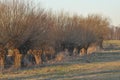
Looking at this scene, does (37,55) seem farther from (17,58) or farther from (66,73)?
(66,73)

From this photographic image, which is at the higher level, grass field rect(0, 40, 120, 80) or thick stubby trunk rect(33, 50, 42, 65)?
thick stubby trunk rect(33, 50, 42, 65)

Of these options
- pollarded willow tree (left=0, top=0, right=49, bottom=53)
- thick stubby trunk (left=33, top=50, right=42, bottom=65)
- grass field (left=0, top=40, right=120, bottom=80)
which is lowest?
grass field (left=0, top=40, right=120, bottom=80)

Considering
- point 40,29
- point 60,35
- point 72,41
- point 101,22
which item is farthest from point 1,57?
point 101,22

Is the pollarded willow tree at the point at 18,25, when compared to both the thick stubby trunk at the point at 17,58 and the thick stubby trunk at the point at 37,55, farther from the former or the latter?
the thick stubby trunk at the point at 37,55

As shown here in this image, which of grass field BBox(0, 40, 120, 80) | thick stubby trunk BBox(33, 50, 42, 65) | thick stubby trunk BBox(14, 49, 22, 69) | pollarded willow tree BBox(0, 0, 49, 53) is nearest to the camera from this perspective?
grass field BBox(0, 40, 120, 80)

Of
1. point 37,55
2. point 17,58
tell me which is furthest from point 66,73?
point 37,55

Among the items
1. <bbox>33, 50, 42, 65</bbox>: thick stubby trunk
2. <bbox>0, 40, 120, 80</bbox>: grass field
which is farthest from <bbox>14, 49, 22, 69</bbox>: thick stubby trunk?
<bbox>33, 50, 42, 65</bbox>: thick stubby trunk

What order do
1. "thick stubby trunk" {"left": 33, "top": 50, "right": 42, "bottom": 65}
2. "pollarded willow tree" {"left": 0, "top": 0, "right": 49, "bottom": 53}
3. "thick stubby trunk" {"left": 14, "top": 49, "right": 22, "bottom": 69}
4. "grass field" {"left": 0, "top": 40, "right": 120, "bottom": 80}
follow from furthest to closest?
"thick stubby trunk" {"left": 33, "top": 50, "right": 42, "bottom": 65}, "thick stubby trunk" {"left": 14, "top": 49, "right": 22, "bottom": 69}, "pollarded willow tree" {"left": 0, "top": 0, "right": 49, "bottom": 53}, "grass field" {"left": 0, "top": 40, "right": 120, "bottom": 80}

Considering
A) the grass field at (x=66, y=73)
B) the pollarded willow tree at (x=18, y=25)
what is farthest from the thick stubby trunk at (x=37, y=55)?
the grass field at (x=66, y=73)

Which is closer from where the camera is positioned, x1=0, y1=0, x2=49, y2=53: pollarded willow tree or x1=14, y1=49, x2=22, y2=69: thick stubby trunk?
x1=0, y1=0, x2=49, y2=53: pollarded willow tree

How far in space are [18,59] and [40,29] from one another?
296 centimetres

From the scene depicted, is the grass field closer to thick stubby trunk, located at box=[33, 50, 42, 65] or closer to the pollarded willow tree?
the pollarded willow tree

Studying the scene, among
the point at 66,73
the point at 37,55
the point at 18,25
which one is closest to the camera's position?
the point at 66,73

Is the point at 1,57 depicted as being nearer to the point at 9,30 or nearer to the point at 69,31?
the point at 9,30
